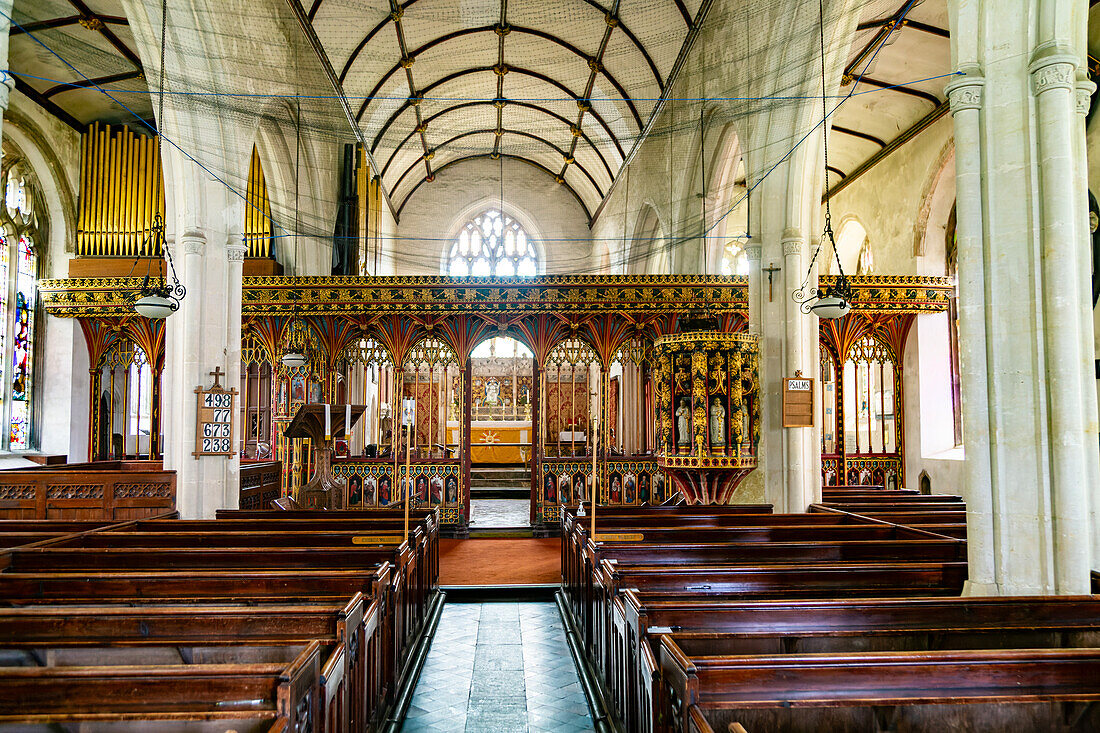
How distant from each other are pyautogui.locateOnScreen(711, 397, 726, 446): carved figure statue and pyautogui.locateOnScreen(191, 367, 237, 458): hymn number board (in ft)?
14.6

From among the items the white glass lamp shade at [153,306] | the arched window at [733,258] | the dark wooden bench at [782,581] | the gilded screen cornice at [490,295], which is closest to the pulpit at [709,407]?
the gilded screen cornice at [490,295]

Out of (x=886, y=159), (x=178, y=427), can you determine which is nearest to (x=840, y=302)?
(x=178, y=427)

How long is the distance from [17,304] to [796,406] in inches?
442

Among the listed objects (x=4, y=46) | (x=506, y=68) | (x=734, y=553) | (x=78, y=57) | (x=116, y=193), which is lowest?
(x=734, y=553)

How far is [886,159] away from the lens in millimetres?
12414

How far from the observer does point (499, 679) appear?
408 cm

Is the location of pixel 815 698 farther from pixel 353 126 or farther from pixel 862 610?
pixel 353 126

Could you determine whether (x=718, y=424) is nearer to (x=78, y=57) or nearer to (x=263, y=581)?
(x=263, y=581)

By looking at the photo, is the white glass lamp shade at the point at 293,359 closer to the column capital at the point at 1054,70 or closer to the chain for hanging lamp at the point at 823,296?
the chain for hanging lamp at the point at 823,296

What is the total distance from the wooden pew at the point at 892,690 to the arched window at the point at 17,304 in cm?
1215

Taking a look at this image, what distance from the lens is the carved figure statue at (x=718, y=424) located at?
6773 millimetres

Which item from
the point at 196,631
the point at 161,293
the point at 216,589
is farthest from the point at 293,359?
the point at 196,631

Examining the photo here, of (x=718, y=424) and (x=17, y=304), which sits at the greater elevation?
(x=17, y=304)

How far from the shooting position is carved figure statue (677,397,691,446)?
22.5 ft
